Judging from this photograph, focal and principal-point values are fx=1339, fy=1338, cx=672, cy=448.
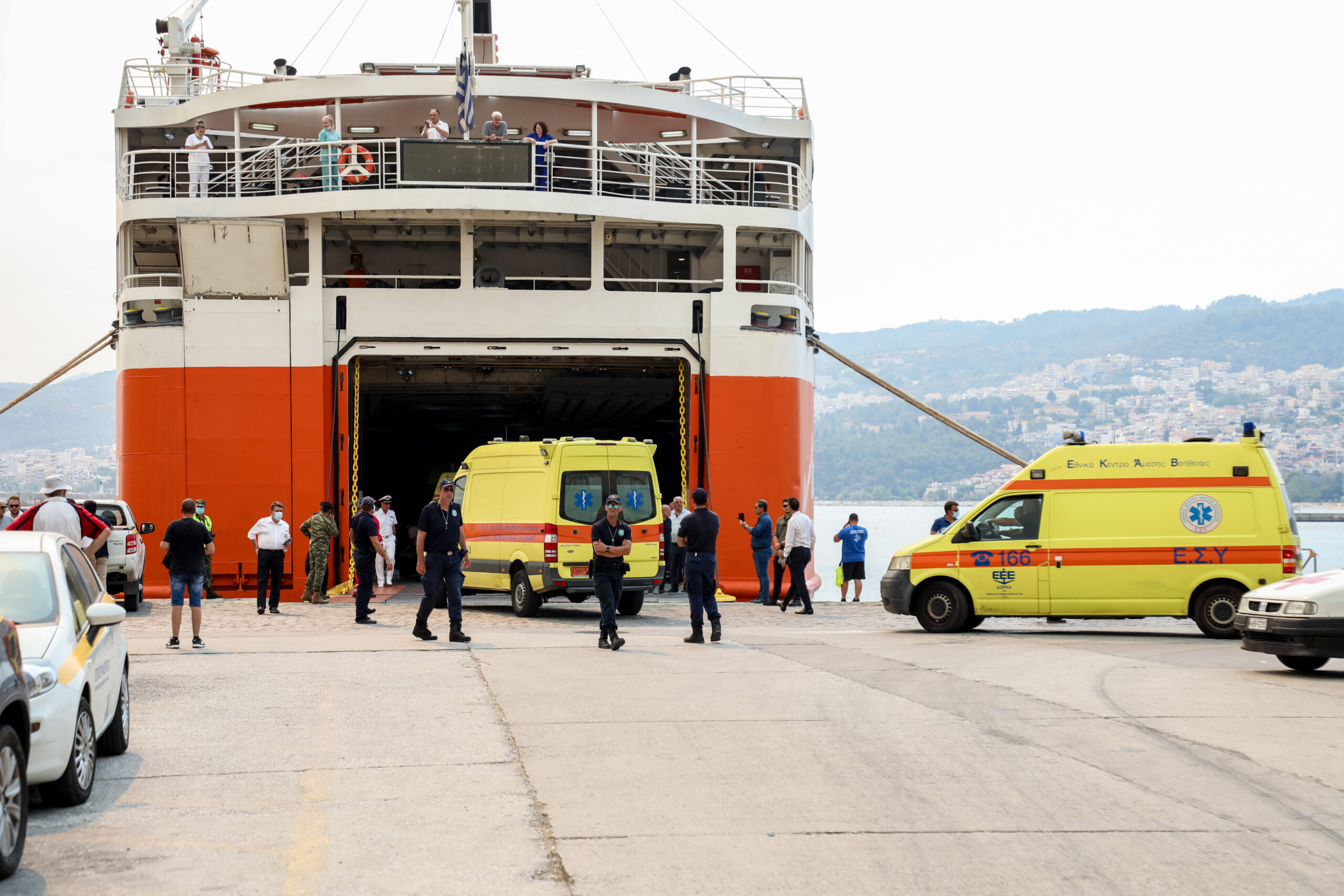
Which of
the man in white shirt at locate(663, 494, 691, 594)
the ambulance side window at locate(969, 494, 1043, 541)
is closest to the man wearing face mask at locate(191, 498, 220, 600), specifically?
the man in white shirt at locate(663, 494, 691, 594)

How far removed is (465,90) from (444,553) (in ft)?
35.1

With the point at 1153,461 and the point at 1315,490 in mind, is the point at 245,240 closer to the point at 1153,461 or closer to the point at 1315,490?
the point at 1153,461

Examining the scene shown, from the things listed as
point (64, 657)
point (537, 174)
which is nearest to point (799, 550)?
point (537, 174)

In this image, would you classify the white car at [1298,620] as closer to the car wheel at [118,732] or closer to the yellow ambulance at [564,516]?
the yellow ambulance at [564,516]

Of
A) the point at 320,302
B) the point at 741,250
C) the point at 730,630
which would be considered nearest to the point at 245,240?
the point at 320,302

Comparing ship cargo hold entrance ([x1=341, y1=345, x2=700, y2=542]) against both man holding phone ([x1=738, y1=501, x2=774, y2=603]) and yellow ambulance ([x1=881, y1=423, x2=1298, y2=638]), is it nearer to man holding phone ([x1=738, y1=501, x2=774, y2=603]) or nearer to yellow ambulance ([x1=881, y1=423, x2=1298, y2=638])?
man holding phone ([x1=738, y1=501, x2=774, y2=603])

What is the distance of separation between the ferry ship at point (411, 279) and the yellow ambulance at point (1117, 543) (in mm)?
7294

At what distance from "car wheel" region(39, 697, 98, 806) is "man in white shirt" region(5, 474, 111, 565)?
639cm

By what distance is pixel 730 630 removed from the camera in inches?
627

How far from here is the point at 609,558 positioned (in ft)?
43.2

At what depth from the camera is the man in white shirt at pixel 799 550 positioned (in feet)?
61.9

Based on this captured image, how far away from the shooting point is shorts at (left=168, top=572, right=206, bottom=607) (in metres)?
13.0

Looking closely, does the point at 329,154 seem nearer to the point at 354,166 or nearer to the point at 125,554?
the point at 354,166

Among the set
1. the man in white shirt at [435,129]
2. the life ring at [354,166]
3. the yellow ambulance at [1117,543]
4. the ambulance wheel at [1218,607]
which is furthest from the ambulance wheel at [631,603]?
the man in white shirt at [435,129]
